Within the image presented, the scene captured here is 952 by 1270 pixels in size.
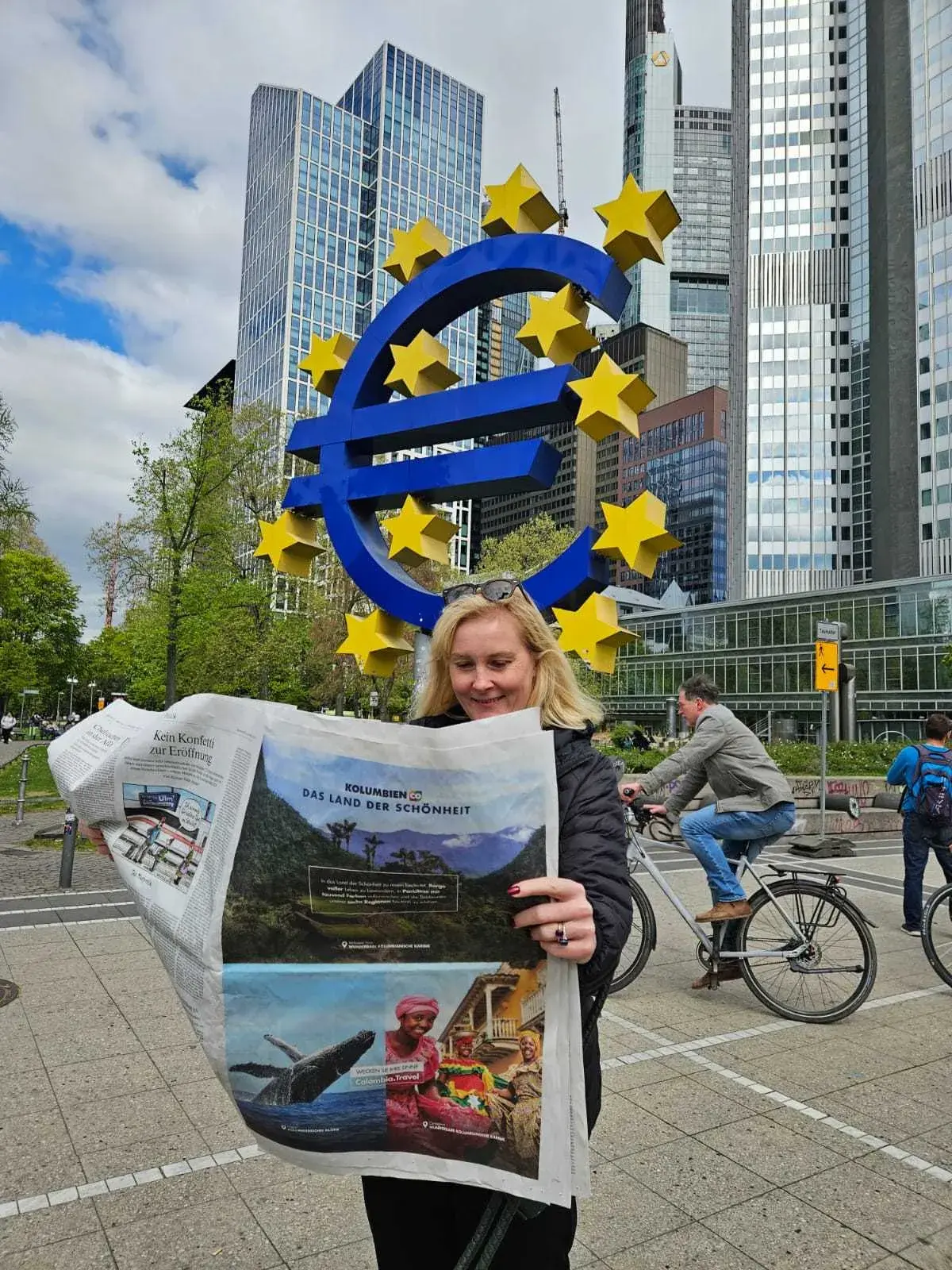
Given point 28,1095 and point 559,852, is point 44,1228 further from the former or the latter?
point 559,852

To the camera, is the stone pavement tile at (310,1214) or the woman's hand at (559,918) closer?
the woman's hand at (559,918)

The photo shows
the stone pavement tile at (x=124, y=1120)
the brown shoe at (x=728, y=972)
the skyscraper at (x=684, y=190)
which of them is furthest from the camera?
the skyscraper at (x=684, y=190)

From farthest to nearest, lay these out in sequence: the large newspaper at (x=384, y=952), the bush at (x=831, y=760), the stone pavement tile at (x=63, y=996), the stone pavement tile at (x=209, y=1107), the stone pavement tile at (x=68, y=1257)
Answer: the bush at (x=831, y=760) < the stone pavement tile at (x=63, y=996) < the stone pavement tile at (x=209, y=1107) < the stone pavement tile at (x=68, y=1257) < the large newspaper at (x=384, y=952)

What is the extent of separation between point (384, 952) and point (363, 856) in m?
0.15

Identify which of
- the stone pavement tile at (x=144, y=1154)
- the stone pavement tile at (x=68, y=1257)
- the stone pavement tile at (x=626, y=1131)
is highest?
the stone pavement tile at (x=68, y=1257)

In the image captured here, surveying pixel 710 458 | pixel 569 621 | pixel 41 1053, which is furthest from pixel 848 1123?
pixel 710 458

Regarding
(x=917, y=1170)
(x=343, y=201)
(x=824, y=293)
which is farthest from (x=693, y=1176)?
(x=343, y=201)

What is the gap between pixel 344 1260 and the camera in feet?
8.11

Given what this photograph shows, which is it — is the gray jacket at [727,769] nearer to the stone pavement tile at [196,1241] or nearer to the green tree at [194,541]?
the stone pavement tile at [196,1241]

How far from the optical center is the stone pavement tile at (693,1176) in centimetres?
284

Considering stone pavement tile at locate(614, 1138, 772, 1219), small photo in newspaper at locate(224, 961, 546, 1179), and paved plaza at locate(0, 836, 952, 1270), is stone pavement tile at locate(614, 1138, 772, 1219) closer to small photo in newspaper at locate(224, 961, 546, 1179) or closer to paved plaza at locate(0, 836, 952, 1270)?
paved plaza at locate(0, 836, 952, 1270)

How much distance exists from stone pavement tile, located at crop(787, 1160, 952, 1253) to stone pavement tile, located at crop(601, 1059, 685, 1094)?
0.94m

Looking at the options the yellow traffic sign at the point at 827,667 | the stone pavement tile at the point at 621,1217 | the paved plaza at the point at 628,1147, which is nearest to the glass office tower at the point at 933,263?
the yellow traffic sign at the point at 827,667

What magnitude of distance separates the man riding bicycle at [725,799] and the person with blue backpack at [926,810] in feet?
7.59
